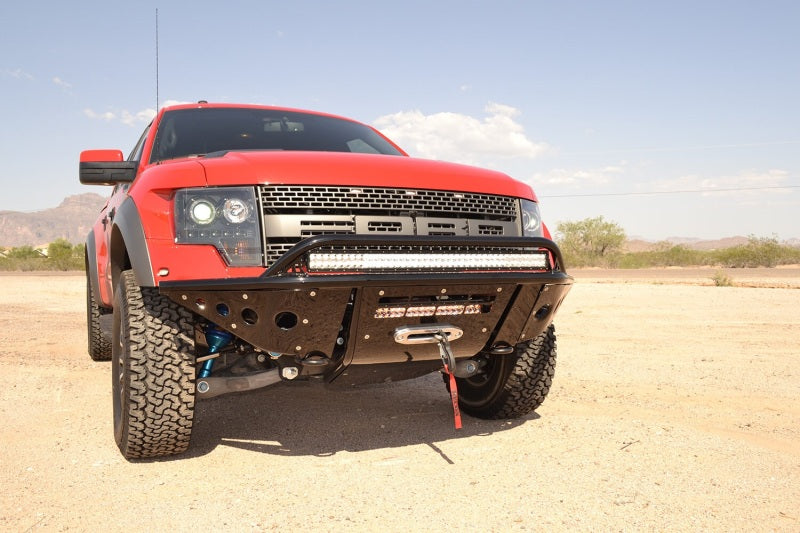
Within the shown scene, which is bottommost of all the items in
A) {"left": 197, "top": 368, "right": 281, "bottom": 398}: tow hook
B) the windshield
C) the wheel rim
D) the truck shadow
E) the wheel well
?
the truck shadow

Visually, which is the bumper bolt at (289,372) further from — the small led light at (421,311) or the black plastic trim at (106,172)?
the black plastic trim at (106,172)

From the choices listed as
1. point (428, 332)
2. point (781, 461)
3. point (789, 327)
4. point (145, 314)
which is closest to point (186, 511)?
point (145, 314)

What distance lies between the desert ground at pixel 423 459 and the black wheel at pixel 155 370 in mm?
238

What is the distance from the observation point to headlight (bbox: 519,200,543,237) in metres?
3.38

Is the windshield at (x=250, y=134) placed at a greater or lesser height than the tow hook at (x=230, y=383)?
greater

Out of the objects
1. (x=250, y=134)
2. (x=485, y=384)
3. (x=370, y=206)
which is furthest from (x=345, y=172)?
Answer: (x=485, y=384)

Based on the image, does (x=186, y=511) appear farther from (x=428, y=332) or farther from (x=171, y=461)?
(x=428, y=332)

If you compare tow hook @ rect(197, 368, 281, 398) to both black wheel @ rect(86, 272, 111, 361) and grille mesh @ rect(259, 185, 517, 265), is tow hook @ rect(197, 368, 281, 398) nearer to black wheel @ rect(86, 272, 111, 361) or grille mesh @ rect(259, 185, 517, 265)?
grille mesh @ rect(259, 185, 517, 265)

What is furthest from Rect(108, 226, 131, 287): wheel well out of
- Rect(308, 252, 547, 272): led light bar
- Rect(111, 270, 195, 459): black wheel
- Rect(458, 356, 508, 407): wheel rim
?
Answer: Rect(458, 356, 508, 407): wheel rim

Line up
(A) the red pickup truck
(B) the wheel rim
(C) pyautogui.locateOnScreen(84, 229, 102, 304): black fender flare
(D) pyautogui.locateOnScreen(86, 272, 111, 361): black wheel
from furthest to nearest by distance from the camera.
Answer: (D) pyautogui.locateOnScreen(86, 272, 111, 361): black wheel, (C) pyautogui.locateOnScreen(84, 229, 102, 304): black fender flare, (B) the wheel rim, (A) the red pickup truck

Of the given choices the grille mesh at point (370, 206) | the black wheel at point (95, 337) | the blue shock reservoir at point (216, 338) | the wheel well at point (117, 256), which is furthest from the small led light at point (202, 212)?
the black wheel at point (95, 337)

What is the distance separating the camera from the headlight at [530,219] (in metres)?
3.38

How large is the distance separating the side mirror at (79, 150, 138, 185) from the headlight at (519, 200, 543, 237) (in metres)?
2.20

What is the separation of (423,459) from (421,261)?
44.3 inches
